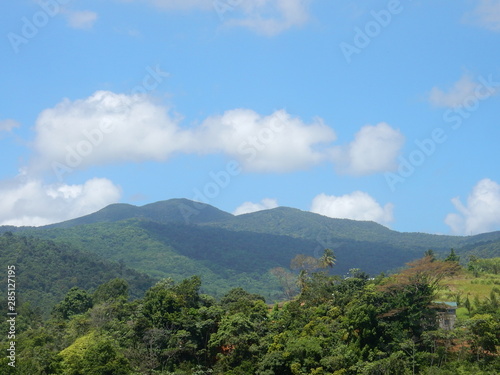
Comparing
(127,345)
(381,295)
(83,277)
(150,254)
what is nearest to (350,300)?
(381,295)

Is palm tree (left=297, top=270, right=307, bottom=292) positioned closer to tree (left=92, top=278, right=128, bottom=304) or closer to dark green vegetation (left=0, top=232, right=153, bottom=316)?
tree (left=92, top=278, right=128, bottom=304)

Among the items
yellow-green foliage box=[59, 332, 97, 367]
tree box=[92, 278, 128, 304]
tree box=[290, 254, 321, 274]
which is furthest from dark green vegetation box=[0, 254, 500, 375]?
tree box=[92, 278, 128, 304]

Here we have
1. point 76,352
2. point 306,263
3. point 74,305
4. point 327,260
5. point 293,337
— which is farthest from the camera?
point 306,263

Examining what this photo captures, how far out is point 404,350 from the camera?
32.7 meters

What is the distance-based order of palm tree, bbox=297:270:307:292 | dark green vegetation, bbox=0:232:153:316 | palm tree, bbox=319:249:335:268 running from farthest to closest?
1. dark green vegetation, bbox=0:232:153:316
2. palm tree, bbox=319:249:335:268
3. palm tree, bbox=297:270:307:292

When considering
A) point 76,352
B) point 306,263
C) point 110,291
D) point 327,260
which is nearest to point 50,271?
point 110,291

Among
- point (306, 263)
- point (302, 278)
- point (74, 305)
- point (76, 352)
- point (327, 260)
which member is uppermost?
point (327, 260)

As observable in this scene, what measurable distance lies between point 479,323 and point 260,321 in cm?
1565

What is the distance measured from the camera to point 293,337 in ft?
119

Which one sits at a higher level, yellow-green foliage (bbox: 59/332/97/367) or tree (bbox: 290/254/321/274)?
tree (bbox: 290/254/321/274)

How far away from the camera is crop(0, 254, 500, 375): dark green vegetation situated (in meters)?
31.8

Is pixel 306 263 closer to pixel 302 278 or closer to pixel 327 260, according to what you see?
pixel 327 260

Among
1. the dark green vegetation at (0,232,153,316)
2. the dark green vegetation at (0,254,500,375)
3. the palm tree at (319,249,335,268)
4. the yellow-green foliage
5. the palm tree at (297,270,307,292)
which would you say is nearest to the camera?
the dark green vegetation at (0,254,500,375)

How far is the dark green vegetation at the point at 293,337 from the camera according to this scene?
3183cm
